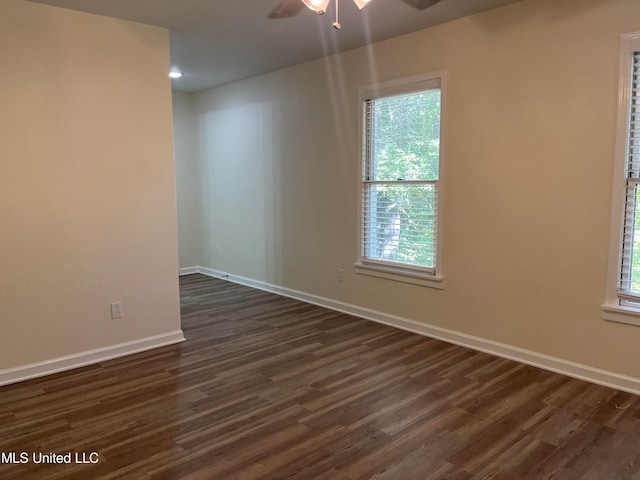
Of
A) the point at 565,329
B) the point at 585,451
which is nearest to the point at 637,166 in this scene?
the point at 565,329

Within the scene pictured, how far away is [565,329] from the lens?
3.40m

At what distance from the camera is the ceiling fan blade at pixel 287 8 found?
2645mm

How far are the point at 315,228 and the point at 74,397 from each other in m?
2.92

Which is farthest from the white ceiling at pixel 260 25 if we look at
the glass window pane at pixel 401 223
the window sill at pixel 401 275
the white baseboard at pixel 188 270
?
the white baseboard at pixel 188 270

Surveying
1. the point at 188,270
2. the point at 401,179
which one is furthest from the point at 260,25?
the point at 188,270

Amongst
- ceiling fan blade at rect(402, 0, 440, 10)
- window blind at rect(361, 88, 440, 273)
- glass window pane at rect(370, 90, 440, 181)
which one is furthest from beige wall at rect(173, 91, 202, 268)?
ceiling fan blade at rect(402, 0, 440, 10)

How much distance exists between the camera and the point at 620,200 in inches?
121

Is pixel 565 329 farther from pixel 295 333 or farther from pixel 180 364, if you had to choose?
pixel 180 364

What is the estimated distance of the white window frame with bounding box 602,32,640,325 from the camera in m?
3.00

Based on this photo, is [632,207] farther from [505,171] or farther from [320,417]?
[320,417]

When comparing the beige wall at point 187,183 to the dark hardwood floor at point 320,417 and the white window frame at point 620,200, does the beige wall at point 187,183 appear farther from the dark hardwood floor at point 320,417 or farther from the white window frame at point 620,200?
the white window frame at point 620,200

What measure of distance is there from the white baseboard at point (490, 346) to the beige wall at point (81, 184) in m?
1.80

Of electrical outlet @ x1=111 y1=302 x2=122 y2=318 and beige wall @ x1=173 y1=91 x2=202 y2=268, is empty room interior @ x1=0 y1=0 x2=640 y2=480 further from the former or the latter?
beige wall @ x1=173 y1=91 x2=202 y2=268

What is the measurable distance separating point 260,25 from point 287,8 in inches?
49.0
